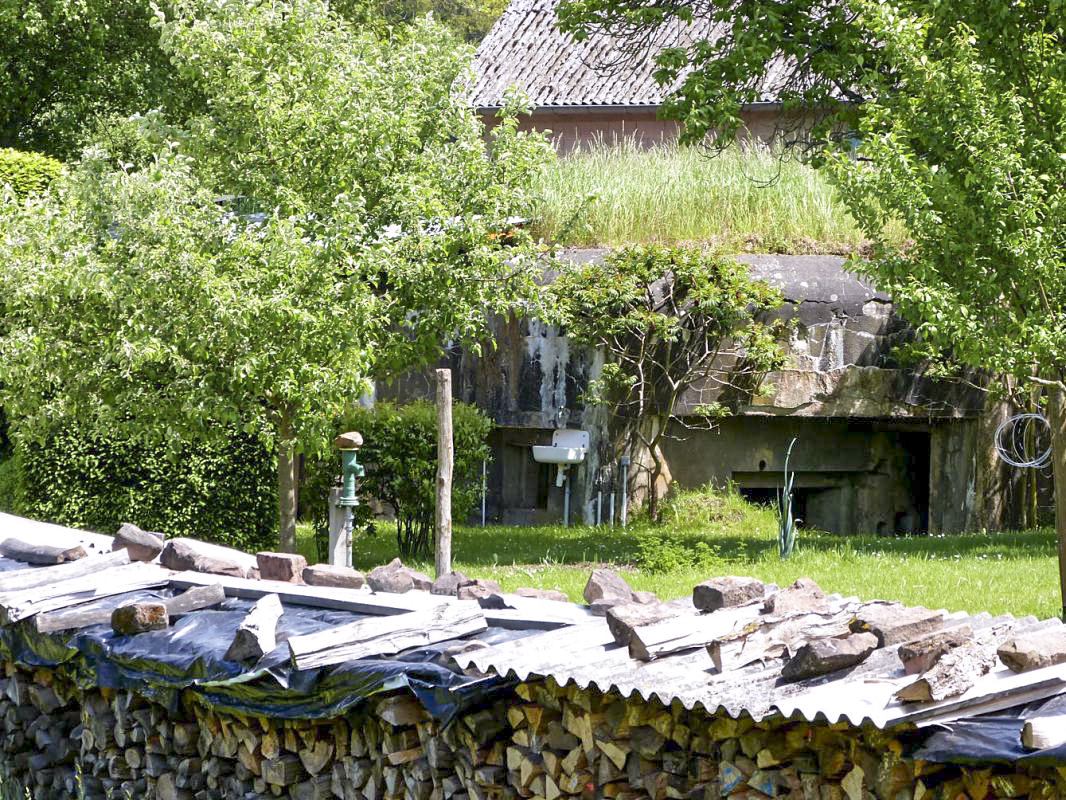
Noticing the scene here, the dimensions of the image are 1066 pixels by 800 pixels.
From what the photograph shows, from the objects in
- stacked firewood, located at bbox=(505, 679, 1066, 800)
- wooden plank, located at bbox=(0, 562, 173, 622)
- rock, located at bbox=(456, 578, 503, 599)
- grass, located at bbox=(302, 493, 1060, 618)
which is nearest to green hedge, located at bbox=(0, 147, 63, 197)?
grass, located at bbox=(302, 493, 1060, 618)

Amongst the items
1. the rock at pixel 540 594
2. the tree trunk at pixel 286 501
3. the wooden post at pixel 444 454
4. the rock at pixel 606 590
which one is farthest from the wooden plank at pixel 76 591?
the tree trunk at pixel 286 501

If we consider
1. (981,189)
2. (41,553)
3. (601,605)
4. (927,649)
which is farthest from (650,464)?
(927,649)

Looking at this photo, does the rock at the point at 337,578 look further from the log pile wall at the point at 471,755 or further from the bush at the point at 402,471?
the bush at the point at 402,471

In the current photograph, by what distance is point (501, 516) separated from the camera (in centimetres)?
1536

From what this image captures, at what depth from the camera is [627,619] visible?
4.35 metres

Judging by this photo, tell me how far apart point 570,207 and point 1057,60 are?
6954mm

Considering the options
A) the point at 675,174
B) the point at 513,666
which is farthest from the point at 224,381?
the point at 675,174

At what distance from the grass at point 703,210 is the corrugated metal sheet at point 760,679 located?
419 inches

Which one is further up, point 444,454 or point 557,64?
point 557,64

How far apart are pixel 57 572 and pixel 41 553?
0.41 m

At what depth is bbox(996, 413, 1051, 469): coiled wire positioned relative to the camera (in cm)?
1476

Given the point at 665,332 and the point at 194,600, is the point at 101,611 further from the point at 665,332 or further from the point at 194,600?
the point at 665,332

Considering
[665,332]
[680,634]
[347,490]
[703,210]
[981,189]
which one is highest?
[703,210]

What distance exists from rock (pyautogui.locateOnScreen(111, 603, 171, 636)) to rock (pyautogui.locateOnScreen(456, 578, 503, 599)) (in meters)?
1.18
